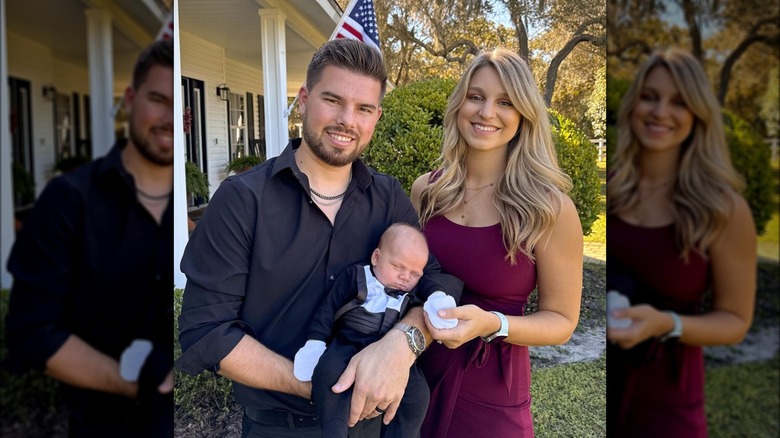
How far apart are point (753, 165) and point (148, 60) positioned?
2.77 feet

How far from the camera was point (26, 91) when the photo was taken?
2.70ft

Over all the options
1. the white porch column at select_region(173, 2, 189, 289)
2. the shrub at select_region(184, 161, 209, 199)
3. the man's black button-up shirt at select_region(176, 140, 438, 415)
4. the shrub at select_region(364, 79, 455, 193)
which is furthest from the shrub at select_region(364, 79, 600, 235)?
the man's black button-up shirt at select_region(176, 140, 438, 415)

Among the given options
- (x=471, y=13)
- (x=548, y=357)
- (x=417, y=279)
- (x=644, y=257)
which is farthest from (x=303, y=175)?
(x=548, y=357)

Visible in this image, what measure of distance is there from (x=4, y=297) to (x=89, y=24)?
0.40 metres

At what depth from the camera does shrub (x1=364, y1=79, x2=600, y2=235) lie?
330cm

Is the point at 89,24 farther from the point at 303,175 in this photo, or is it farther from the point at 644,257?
the point at 303,175

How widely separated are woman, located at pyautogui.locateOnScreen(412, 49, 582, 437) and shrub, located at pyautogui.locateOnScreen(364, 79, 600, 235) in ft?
2.52

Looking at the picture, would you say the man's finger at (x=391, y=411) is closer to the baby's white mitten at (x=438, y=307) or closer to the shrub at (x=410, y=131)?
the baby's white mitten at (x=438, y=307)

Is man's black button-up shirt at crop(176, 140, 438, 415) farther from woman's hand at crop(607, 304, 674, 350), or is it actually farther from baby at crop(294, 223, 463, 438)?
woman's hand at crop(607, 304, 674, 350)

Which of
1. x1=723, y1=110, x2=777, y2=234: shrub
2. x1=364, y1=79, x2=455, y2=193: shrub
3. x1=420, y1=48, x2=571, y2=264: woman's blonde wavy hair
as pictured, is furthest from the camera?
x1=364, y1=79, x2=455, y2=193: shrub

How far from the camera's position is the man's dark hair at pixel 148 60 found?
83 cm

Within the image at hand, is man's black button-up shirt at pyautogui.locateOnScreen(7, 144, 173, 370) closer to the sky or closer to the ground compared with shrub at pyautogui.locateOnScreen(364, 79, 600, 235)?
closer to the ground

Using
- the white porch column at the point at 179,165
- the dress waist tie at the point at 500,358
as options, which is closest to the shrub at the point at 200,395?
the white porch column at the point at 179,165

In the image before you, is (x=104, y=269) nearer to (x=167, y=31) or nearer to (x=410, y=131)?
(x=167, y=31)
